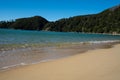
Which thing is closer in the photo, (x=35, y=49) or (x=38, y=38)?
(x=35, y=49)

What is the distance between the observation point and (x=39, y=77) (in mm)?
6266

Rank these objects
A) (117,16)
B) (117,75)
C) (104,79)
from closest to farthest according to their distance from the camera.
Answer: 1. (104,79)
2. (117,75)
3. (117,16)

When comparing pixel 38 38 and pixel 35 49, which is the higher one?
pixel 35 49

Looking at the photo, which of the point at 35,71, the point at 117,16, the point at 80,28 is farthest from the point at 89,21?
the point at 35,71

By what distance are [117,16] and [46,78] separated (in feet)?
542

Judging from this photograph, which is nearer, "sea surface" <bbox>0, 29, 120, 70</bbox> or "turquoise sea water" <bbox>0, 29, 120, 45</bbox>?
"sea surface" <bbox>0, 29, 120, 70</bbox>

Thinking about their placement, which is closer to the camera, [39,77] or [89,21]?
[39,77]

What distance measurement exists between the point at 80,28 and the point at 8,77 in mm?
180858

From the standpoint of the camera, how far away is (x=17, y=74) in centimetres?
676

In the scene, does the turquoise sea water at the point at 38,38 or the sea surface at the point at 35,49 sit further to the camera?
the turquoise sea water at the point at 38,38

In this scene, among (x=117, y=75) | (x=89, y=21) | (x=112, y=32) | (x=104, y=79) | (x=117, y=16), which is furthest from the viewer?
(x=89, y=21)

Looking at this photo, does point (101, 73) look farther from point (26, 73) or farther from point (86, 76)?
point (26, 73)

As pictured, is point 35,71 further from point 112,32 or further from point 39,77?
point 112,32

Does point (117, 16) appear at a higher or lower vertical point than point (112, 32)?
higher
